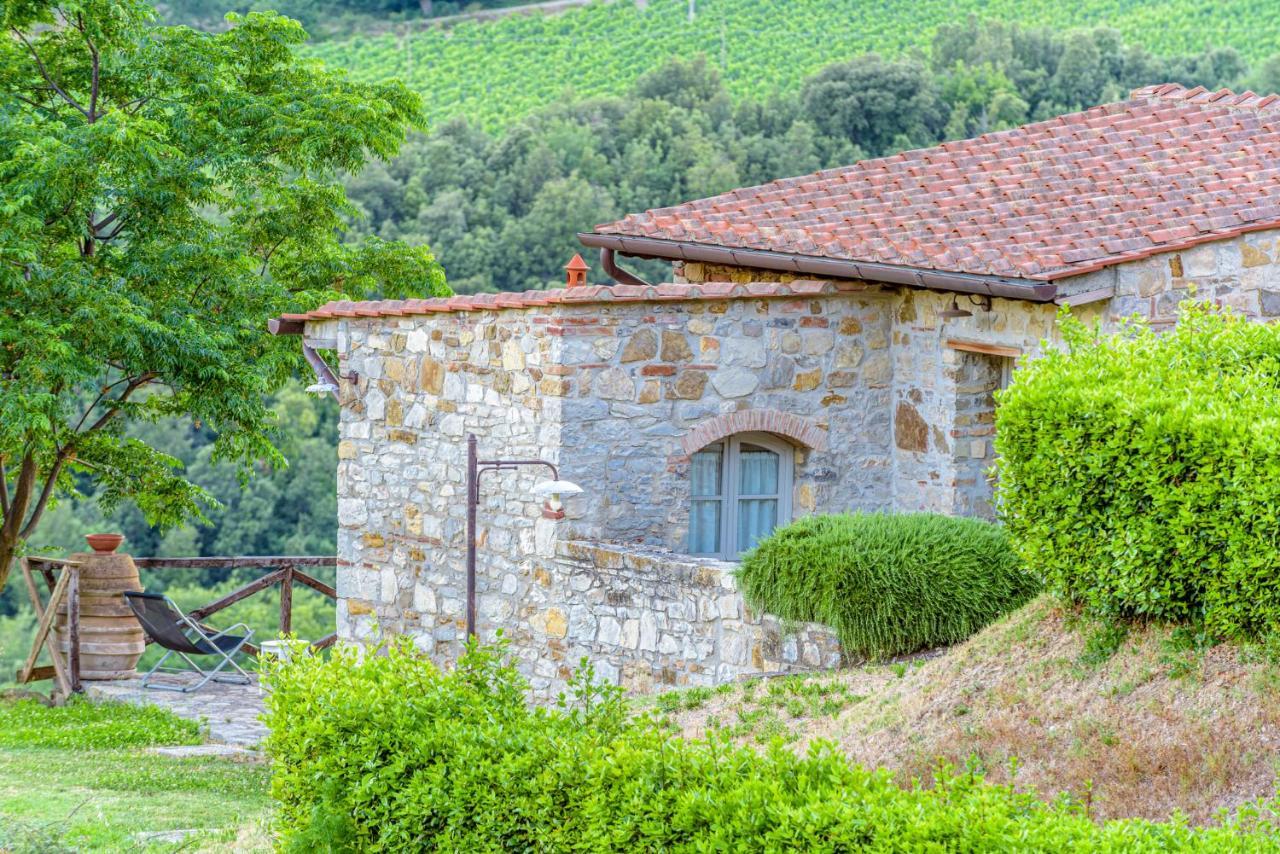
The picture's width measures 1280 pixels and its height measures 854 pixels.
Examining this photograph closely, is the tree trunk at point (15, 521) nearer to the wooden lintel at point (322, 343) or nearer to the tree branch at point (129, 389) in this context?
the tree branch at point (129, 389)

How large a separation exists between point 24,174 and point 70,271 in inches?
33.5

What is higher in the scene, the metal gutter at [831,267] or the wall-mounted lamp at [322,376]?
the metal gutter at [831,267]

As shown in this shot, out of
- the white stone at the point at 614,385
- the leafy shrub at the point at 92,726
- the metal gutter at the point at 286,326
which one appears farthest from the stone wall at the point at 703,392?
the leafy shrub at the point at 92,726

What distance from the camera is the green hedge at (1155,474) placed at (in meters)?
5.48

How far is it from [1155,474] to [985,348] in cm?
421

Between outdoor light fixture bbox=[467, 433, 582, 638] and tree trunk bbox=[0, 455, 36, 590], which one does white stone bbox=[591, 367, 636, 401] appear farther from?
tree trunk bbox=[0, 455, 36, 590]

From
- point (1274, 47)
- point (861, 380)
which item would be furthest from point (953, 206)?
point (1274, 47)

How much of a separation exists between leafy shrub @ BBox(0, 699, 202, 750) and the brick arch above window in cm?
446

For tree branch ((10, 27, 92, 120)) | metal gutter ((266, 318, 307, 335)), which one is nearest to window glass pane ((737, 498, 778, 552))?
metal gutter ((266, 318, 307, 335))

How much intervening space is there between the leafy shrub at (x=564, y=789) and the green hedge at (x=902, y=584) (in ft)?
8.17

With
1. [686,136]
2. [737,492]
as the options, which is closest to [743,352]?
[737,492]

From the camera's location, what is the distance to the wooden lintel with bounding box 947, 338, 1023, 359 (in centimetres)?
975

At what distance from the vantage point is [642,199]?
32031 millimetres

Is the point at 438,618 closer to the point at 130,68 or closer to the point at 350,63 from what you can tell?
the point at 130,68
